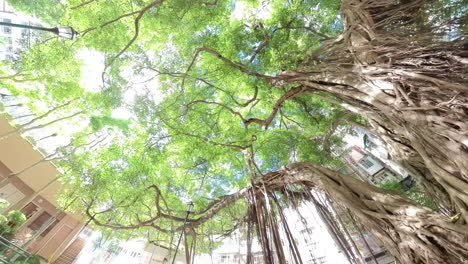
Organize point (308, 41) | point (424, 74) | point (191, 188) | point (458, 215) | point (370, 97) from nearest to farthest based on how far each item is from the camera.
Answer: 1. point (458, 215)
2. point (424, 74)
3. point (370, 97)
4. point (308, 41)
5. point (191, 188)

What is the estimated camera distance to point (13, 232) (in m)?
7.55

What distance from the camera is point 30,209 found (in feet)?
34.5

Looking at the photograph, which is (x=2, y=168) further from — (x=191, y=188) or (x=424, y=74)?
(x=424, y=74)

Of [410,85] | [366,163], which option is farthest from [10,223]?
[366,163]

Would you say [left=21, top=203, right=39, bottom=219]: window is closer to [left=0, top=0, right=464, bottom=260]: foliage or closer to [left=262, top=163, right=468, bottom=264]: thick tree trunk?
[left=0, top=0, right=464, bottom=260]: foliage

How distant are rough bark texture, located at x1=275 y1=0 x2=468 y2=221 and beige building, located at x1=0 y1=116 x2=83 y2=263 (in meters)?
11.6

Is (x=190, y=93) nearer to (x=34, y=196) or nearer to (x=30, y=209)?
(x=34, y=196)

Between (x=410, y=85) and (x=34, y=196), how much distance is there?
1243 cm

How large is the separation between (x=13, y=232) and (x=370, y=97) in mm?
11373

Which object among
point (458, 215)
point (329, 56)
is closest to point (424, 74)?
point (458, 215)

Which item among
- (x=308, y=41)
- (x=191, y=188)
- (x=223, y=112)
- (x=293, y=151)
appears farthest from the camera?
(x=191, y=188)

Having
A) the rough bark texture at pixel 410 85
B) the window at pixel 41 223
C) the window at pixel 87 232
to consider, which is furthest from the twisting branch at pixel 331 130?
the window at pixel 87 232

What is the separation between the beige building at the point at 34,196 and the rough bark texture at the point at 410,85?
11.6 m

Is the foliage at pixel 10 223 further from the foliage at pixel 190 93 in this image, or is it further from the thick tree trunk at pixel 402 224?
the thick tree trunk at pixel 402 224
